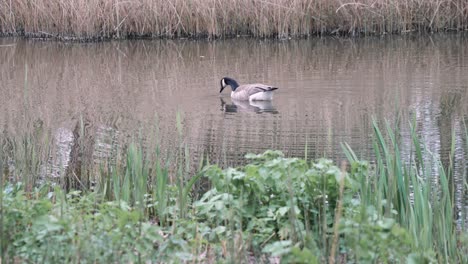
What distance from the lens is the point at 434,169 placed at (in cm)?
664

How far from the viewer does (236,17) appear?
1728cm

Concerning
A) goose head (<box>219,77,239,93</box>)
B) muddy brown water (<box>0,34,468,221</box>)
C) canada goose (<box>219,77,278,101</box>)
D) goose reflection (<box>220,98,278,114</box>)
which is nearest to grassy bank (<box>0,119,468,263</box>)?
muddy brown water (<box>0,34,468,221</box>)

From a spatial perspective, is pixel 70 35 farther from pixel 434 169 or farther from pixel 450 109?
pixel 434 169

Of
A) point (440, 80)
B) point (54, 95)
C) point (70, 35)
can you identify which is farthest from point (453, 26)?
point (54, 95)

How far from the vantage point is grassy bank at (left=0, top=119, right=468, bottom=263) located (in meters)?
3.41

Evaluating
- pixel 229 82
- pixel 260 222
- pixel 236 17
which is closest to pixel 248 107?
pixel 229 82

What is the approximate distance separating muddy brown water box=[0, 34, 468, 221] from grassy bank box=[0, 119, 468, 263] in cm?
74

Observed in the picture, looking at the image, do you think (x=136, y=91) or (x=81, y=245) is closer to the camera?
(x=81, y=245)

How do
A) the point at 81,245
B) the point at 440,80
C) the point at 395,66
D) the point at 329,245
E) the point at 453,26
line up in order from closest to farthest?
the point at 81,245 → the point at 329,245 → the point at 440,80 → the point at 395,66 → the point at 453,26

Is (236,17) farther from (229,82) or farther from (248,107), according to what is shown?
(248,107)

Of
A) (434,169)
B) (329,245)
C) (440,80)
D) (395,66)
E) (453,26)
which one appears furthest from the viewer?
(453,26)

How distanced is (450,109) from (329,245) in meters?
5.44

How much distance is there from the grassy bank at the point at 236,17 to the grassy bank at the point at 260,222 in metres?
12.1

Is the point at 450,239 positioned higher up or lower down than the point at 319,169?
lower down
